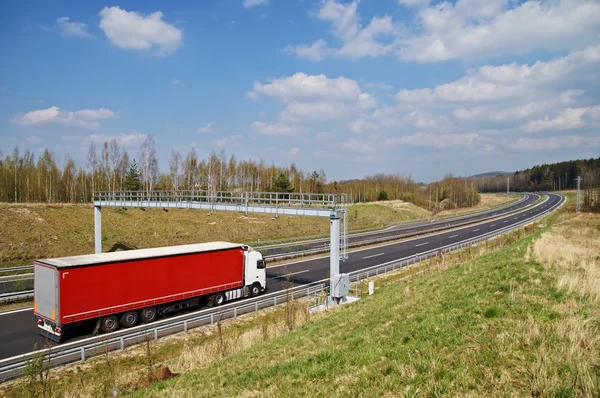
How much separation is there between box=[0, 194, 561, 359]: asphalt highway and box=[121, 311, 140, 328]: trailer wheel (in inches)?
56.1

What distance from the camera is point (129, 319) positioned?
677 inches

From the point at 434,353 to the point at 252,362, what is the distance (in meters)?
4.92

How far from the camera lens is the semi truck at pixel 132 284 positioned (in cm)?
1545

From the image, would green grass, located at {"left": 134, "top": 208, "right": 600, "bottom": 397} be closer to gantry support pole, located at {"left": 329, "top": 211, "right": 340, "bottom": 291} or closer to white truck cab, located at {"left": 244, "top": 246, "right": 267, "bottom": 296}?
gantry support pole, located at {"left": 329, "top": 211, "right": 340, "bottom": 291}

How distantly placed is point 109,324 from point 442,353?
14.7 meters

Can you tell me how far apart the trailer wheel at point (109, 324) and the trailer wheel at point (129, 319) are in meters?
0.29

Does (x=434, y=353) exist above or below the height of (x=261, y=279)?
above

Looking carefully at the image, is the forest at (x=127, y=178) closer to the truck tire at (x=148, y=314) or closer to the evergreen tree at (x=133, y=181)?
the evergreen tree at (x=133, y=181)

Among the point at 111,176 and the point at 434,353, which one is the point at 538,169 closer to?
the point at 111,176

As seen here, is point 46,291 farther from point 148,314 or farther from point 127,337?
point 148,314

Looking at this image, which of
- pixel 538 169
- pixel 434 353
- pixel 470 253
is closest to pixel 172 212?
pixel 470 253

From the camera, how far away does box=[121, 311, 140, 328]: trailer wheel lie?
56.0 ft

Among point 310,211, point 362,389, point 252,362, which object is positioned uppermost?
point 310,211

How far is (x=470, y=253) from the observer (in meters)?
30.4
